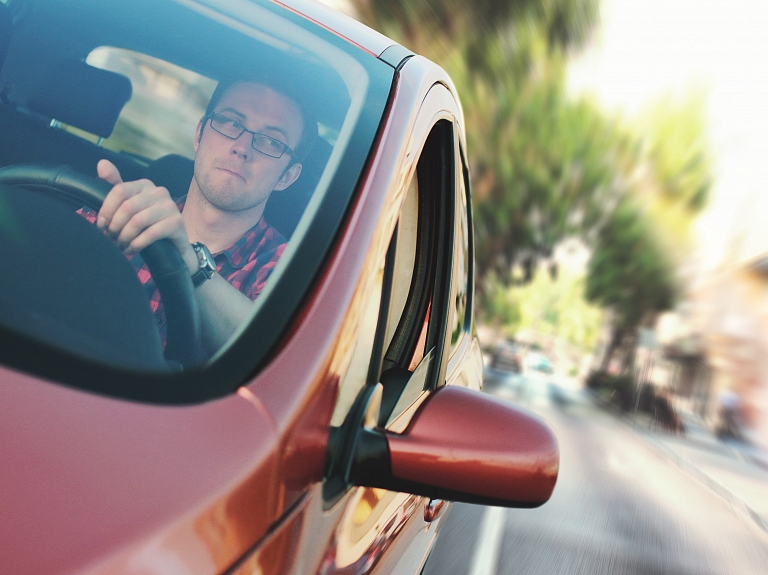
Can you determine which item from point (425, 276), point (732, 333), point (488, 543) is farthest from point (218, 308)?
point (732, 333)

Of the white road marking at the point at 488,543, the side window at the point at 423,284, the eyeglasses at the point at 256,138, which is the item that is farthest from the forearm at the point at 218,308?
the white road marking at the point at 488,543

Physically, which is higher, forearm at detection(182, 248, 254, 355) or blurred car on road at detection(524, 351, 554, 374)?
forearm at detection(182, 248, 254, 355)

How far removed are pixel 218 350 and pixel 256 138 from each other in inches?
17.7

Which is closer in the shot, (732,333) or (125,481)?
(125,481)

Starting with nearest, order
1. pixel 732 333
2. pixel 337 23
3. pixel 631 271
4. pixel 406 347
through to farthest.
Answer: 1. pixel 337 23
2. pixel 406 347
3. pixel 732 333
4. pixel 631 271

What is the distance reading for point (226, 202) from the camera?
1.40m

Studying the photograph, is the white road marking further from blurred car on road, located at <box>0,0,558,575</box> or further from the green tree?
the green tree

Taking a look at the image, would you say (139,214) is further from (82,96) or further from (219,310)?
(82,96)

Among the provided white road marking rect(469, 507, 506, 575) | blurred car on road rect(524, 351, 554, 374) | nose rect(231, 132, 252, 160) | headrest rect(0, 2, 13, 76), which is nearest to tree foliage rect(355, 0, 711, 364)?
white road marking rect(469, 507, 506, 575)

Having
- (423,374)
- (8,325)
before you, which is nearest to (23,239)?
(8,325)

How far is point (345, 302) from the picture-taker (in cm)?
117

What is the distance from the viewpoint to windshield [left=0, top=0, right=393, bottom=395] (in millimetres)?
1136

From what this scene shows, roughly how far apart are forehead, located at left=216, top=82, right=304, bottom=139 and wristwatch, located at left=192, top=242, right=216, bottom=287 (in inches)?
9.8

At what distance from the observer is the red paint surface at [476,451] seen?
1.16 meters
